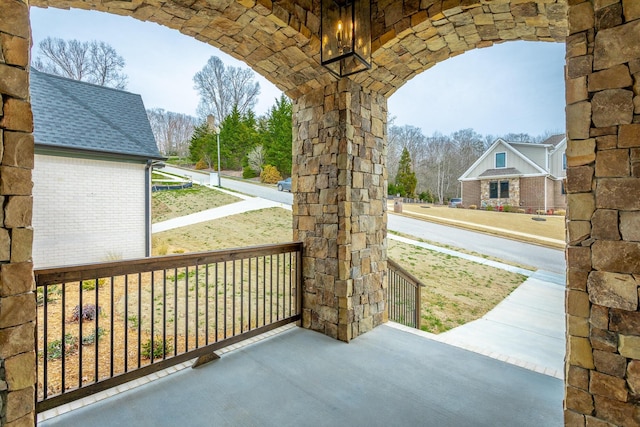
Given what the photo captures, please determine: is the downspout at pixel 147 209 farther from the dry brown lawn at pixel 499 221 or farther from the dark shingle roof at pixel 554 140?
the dark shingle roof at pixel 554 140

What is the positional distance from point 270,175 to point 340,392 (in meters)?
7.18

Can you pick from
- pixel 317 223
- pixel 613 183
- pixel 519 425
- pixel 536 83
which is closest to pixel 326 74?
pixel 317 223

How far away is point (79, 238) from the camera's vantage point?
5.06m

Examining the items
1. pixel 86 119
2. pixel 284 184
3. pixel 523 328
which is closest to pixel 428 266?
pixel 523 328

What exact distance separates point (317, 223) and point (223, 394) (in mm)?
1723

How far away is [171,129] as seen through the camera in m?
6.38

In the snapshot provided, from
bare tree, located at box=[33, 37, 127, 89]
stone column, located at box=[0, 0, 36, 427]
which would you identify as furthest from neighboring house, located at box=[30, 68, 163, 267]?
stone column, located at box=[0, 0, 36, 427]

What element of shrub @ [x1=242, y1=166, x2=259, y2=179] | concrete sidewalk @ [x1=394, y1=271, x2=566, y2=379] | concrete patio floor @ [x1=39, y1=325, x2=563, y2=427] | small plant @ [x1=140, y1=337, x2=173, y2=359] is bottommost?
concrete sidewalk @ [x1=394, y1=271, x2=566, y2=379]

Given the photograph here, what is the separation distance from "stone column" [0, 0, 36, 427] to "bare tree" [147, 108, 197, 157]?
5441 millimetres

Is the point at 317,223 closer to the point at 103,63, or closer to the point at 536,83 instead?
the point at 103,63

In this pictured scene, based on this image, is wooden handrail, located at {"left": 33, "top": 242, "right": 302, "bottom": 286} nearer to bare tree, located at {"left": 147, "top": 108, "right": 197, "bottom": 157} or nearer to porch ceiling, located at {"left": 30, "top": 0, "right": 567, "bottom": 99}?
porch ceiling, located at {"left": 30, "top": 0, "right": 567, "bottom": 99}

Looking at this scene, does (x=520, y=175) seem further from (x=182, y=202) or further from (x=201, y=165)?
(x=182, y=202)

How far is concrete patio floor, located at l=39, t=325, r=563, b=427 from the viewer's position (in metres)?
1.85

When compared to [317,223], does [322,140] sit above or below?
above
